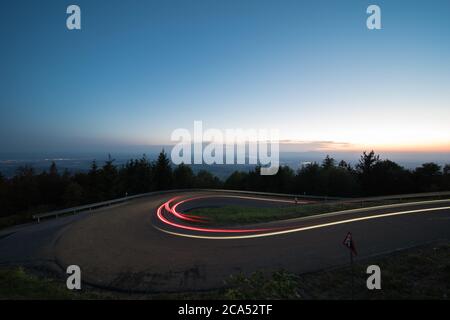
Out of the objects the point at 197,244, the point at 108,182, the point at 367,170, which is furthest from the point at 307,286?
the point at 367,170

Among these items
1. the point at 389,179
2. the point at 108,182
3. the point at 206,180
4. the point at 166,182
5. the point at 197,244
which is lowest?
the point at 206,180

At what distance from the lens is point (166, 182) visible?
151ft

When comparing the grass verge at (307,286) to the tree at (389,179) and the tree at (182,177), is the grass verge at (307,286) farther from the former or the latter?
the tree at (182,177)

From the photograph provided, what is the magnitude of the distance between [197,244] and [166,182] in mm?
37841

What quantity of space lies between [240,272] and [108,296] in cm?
404

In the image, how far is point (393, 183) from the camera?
41.4m

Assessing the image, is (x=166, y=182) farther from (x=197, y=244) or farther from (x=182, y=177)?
(x=197, y=244)

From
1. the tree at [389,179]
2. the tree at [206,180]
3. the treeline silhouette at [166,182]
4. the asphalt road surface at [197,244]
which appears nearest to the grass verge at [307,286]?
the asphalt road surface at [197,244]

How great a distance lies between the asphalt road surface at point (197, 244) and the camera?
7516mm

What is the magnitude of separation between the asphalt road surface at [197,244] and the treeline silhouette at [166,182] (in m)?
24.8

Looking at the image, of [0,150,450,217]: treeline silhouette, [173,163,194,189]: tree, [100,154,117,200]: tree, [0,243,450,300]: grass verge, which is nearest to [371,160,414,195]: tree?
[0,150,450,217]: treeline silhouette

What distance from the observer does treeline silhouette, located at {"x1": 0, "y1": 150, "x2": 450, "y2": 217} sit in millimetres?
38219

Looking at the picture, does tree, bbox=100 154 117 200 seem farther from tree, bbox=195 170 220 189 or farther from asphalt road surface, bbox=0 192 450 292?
asphalt road surface, bbox=0 192 450 292
